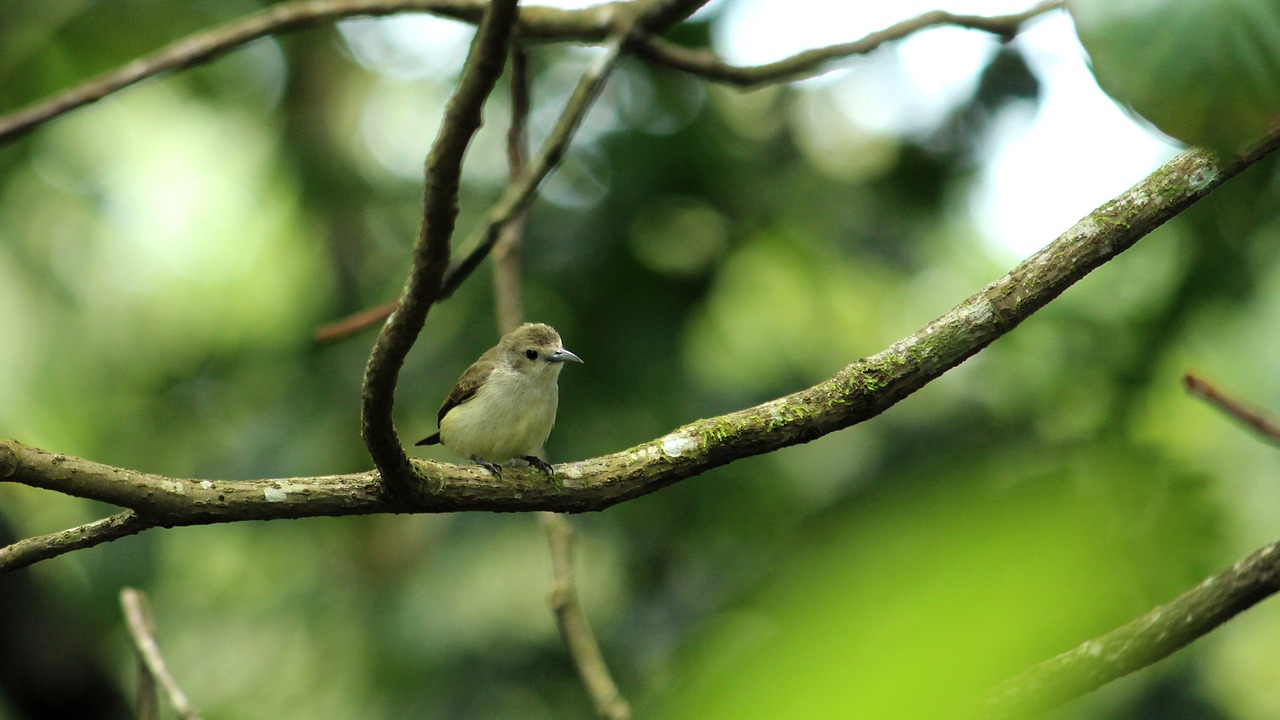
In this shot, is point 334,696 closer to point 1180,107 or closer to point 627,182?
point 627,182

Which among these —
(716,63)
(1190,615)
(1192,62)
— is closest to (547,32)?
(716,63)

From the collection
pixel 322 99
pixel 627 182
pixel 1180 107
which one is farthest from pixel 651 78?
pixel 1180 107

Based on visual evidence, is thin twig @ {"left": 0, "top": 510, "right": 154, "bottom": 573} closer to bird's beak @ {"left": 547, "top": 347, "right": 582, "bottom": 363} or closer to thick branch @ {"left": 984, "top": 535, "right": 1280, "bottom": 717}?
thick branch @ {"left": 984, "top": 535, "right": 1280, "bottom": 717}

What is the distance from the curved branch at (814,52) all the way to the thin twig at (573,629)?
7.07ft

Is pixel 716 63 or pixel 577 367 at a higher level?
pixel 716 63

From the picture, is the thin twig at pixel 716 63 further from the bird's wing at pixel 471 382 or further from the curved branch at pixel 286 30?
the bird's wing at pixel 471 382

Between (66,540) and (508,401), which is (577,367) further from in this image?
(66,540)

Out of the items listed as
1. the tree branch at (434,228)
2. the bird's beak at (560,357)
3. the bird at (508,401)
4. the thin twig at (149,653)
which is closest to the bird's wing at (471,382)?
the bird at (508,401)

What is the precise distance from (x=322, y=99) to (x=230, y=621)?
443cm

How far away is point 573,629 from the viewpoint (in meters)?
4.31

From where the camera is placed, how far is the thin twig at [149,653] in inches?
148

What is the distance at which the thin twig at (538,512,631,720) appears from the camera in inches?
155

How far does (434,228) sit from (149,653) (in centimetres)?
260

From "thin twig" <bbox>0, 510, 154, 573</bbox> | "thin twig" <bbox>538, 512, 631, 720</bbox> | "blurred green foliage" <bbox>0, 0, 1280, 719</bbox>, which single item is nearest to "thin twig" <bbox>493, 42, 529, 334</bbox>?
"thin twig" <bbox>538, 512, 631, 720</bbox>
